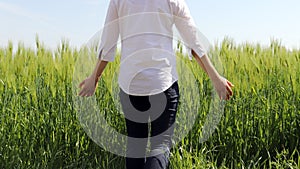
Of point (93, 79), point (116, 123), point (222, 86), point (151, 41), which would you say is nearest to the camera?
point (151, 41)

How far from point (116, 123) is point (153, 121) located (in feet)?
2.59

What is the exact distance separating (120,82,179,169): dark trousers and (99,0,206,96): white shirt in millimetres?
44

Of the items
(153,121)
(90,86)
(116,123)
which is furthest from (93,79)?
(116,123)

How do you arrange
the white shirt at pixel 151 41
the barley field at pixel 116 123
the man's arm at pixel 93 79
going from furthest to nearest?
1. the barley field at pixel 116 123
2. the man's arm at pixel 93 79
3. the white shirt at pixel 151 41

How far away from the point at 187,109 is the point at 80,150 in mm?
682

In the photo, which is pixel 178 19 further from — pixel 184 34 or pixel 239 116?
pixel 239 116

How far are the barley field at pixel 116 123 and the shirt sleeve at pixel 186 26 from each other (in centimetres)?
75

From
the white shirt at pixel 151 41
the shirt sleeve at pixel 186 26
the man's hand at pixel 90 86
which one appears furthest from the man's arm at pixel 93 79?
the shirt sleeve at pixel 186 26

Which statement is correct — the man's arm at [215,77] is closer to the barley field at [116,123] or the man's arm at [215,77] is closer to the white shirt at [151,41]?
the white shirt at [151,41]

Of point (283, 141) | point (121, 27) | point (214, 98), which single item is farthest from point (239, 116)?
point (121, 27)

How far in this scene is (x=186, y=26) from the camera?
1836 mm

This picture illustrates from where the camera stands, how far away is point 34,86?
2.78 metres

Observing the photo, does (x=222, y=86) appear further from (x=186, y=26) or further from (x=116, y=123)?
(x=116, y=123)

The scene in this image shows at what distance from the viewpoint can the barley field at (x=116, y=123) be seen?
261 centimetres
